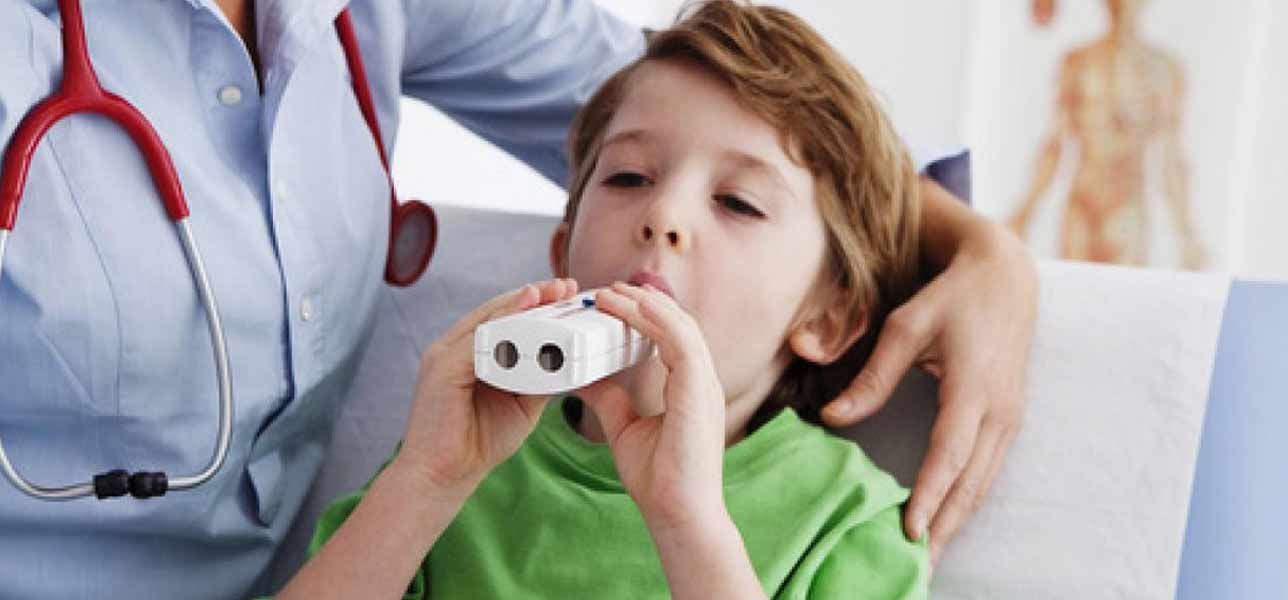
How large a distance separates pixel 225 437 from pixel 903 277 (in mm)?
629

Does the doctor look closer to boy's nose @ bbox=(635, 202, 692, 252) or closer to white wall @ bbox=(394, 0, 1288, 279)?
boy's nose @ bbox=(635, 202, 692, 252)

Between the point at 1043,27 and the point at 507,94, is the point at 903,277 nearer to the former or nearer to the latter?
the point at 507,94

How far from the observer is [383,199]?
139 centimetres

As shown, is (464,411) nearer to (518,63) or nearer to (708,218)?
(708,218)

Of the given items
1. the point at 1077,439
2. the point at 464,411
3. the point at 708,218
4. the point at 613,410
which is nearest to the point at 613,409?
the point at 613,410

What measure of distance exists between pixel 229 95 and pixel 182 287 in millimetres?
166

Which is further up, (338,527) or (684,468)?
(684,468)

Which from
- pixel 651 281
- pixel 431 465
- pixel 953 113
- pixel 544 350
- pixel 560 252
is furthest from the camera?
pixel 953 113

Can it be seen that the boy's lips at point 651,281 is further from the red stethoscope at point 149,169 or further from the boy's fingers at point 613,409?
the red stethoscope at point 149,169

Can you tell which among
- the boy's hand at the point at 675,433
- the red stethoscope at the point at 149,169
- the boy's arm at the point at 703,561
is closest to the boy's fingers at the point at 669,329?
the boy's hand at the point at 675,433

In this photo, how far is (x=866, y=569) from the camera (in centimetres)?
117

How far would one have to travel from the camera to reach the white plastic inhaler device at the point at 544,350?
929mm

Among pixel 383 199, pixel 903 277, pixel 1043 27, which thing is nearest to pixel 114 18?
pixel 383 199

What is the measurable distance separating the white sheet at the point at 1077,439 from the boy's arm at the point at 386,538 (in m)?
0.36
